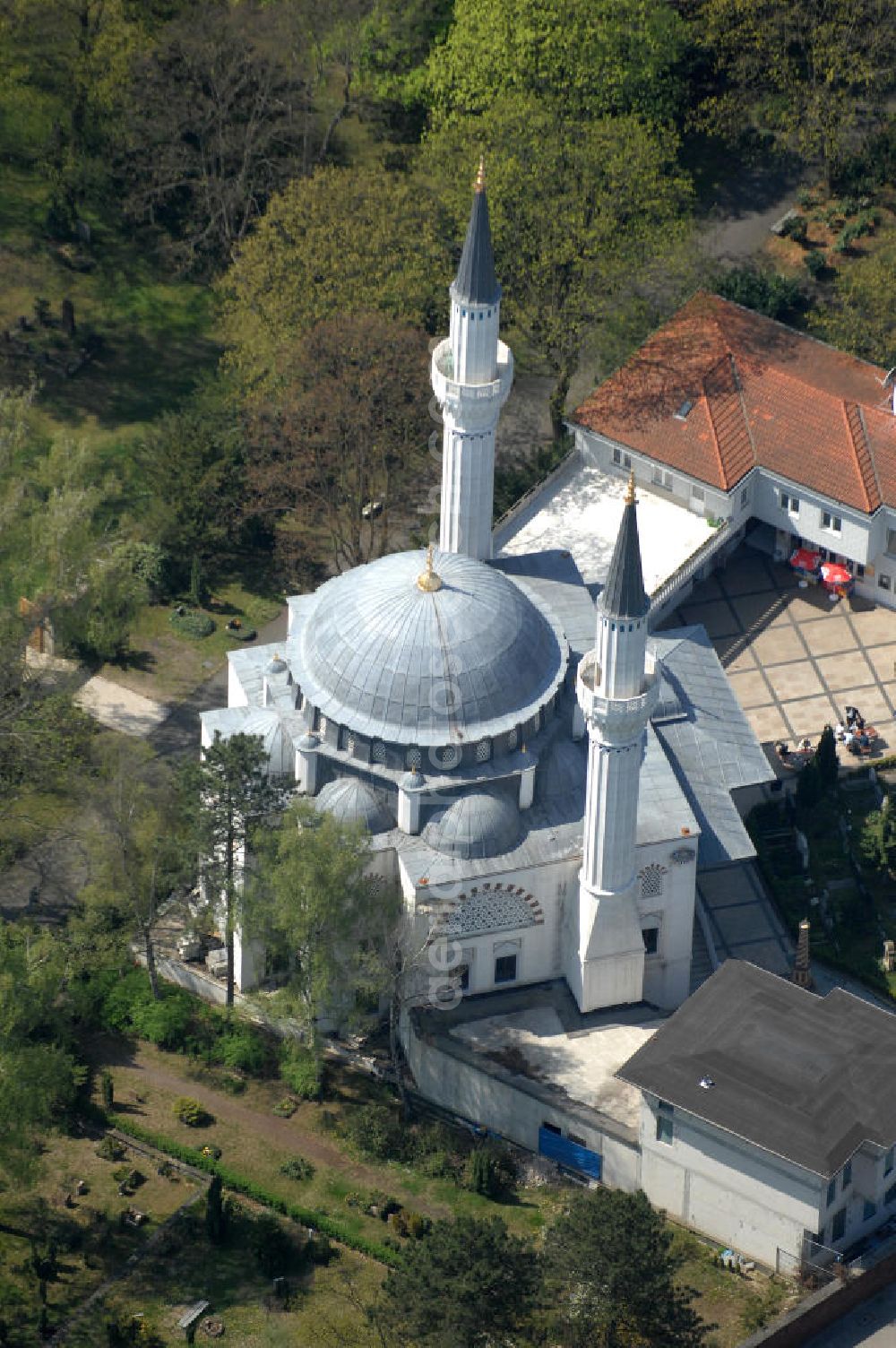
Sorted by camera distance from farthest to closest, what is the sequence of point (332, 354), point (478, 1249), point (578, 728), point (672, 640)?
point (332, 354), point (672, 640), point (578, 728), point (478, 1249)

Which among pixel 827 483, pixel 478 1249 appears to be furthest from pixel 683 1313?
pixel 827 483

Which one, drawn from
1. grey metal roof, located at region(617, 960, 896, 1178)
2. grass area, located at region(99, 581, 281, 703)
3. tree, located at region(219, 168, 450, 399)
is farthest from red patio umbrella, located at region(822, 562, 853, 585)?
grey metal roof, located at region(617, 960, 896, 1178)

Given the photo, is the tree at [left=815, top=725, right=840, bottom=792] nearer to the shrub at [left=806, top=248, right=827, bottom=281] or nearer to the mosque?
the mosque

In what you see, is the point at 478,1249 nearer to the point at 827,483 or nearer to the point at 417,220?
the point at 827,483

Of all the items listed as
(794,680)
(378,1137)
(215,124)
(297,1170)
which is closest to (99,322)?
(215,124)

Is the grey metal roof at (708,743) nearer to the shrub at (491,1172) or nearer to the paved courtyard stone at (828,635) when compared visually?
the paved courtyard stone at (828,635)

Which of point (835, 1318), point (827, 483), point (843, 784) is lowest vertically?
point (835, 1318)

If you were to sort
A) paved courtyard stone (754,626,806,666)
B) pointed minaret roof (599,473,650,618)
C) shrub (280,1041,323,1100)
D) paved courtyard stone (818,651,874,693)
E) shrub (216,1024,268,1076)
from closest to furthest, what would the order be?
pointed minaret roof (599,473,650,618)
shrub (280,1041,323,1100)
shrub (216,1024,268,1076)
paved courtyard stone (818,651,874,693)
paved courtyard stone (754,626,806,666)
